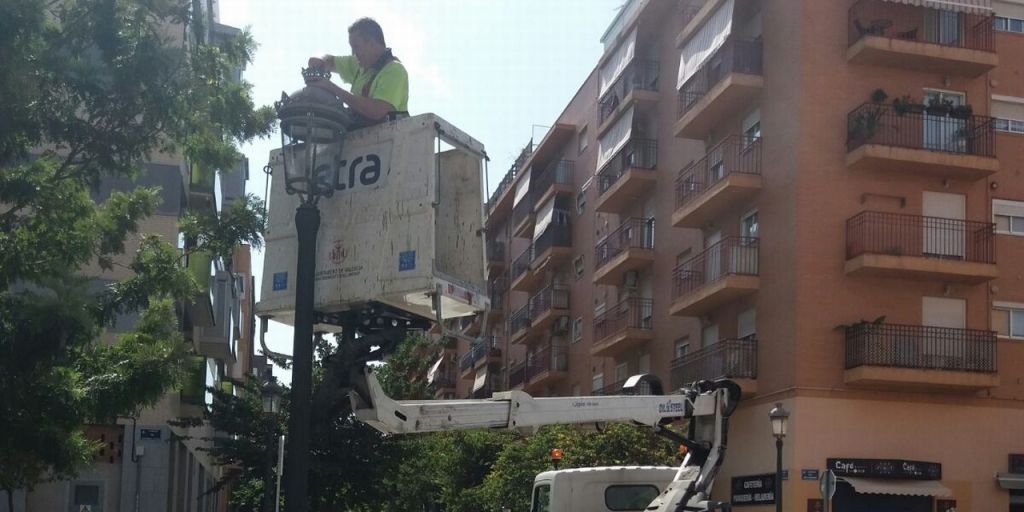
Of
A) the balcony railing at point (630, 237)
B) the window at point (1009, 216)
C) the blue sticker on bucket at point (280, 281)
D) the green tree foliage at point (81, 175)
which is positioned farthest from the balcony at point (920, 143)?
the blue sticker on bucket at point (280, 281)

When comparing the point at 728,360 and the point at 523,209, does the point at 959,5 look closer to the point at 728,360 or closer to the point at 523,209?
the point at 728,360

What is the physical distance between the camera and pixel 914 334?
2984 centimetres

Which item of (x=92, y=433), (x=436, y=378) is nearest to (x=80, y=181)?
(x=92, y=433)

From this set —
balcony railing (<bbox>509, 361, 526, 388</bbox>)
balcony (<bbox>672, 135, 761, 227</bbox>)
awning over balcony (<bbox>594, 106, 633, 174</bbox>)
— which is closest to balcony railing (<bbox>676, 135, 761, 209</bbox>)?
balcony (<bbox>672, 135, 761, 227</bbox>)

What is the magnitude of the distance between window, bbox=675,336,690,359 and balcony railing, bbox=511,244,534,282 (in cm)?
1842

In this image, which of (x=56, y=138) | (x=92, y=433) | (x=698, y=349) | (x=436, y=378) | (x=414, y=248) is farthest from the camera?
(x=436, y=378)

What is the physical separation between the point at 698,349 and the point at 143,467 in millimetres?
13334

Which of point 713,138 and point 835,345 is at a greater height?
point 713,138

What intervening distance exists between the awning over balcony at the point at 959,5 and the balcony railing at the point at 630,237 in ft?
38.4

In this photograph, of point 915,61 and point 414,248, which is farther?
point 915,61

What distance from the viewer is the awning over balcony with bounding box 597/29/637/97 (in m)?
41.6

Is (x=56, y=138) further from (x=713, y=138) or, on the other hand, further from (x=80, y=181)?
(x=713, y=138)

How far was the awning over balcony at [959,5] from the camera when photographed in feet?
99.2

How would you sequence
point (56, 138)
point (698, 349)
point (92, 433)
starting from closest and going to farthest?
point (56, 138) → point (92, 433) → point (698, 349)
